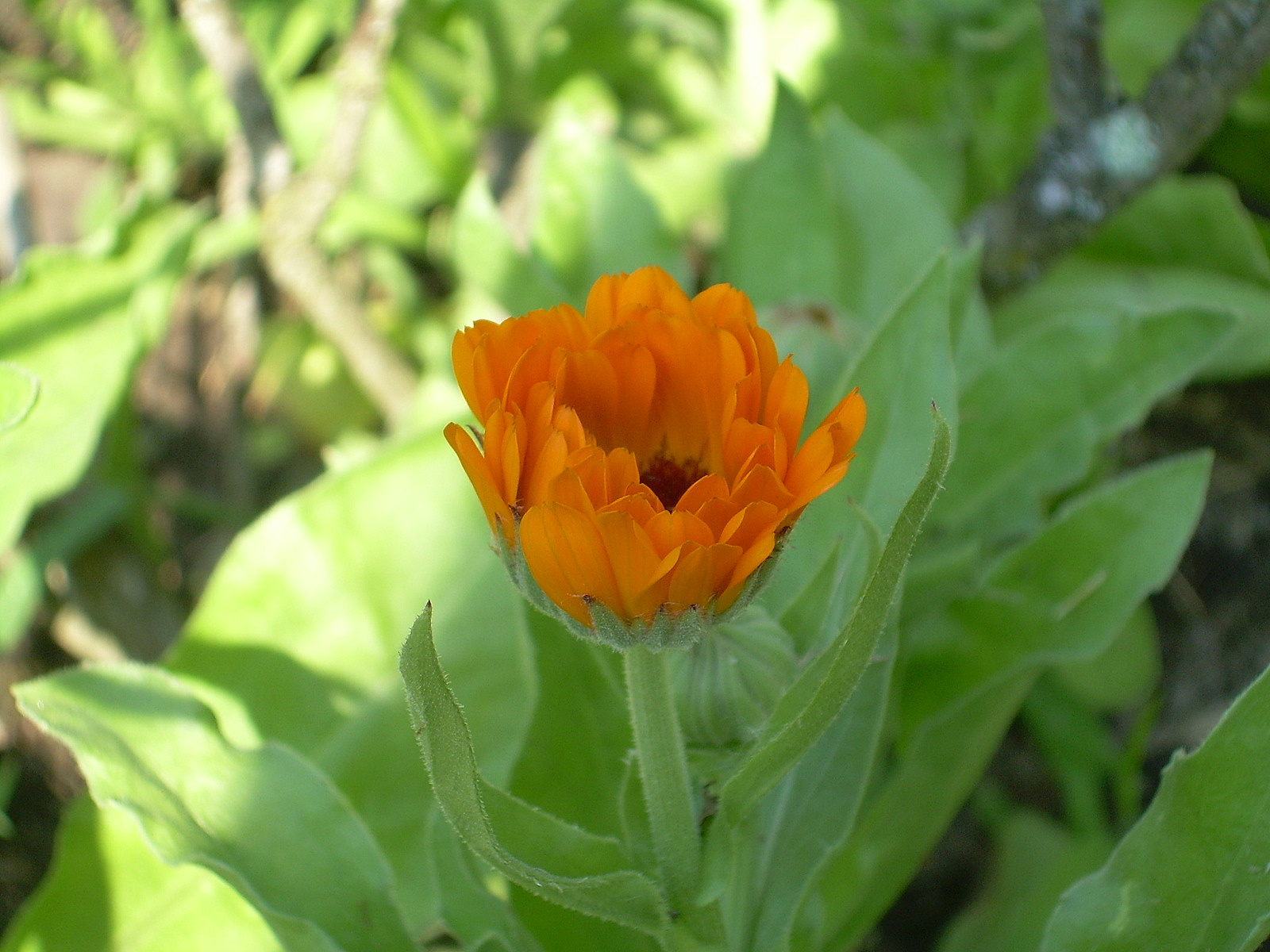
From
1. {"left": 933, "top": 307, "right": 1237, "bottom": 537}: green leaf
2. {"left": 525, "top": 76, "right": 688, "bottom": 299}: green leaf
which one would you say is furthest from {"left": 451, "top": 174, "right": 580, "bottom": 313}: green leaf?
{"left": 933, "top": 307, "right": 1237, "bottom": 537}: green leaf

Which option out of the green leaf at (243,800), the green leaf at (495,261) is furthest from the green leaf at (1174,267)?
the green leaf at (243,800)

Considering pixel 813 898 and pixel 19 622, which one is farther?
pixel 19 622

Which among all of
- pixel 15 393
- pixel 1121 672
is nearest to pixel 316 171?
pixel 15 393

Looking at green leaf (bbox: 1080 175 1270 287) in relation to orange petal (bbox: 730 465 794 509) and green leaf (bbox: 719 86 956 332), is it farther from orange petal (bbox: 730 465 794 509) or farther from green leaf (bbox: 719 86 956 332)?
orange petal (bbox: 730 465 794 509)

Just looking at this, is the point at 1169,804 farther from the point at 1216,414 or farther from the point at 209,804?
the point at 1216,414

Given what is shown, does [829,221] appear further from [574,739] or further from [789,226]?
[574,739]

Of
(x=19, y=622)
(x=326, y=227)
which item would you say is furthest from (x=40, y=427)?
(x=326, y=227)
